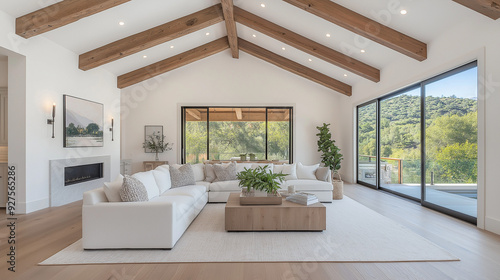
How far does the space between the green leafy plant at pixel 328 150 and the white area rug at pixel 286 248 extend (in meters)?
3.20

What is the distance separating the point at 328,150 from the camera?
788 cm

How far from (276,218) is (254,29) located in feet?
15.1

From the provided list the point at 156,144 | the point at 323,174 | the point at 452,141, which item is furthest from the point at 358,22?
the point at 156,144

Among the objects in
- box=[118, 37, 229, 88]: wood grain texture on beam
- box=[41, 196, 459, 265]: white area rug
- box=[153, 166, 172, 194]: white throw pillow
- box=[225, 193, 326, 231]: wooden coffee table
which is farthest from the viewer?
box=[118, 37, 229, 88]: wood grain texture on beam

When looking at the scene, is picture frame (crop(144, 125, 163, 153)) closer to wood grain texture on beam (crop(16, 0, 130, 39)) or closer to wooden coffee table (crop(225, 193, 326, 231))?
wood grain texture on beam (crop(16, 0, 130, 39))

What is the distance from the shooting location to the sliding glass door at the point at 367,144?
22.3ft

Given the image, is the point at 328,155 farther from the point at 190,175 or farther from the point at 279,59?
the point at 190,175

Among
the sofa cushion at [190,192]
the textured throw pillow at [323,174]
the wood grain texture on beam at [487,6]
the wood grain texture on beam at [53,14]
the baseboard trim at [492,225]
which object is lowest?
the baseboard trim at [492,225]

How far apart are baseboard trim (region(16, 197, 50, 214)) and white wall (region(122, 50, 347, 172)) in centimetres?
355

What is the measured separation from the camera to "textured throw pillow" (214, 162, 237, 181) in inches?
208

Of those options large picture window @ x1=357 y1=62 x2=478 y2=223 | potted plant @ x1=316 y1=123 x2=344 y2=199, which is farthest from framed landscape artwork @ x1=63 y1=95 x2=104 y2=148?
large picture window @ x1=357 y1=62 x2=478 y2=223

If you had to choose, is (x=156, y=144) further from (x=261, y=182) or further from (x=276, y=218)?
(x=276, y=218)

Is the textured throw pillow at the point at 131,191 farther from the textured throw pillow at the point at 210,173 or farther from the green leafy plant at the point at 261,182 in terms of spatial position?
the textured throw pillow at the point at 210,173

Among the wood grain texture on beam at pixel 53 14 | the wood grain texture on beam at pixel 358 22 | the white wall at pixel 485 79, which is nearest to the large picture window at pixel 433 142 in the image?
the white wall at pixel 485 79
